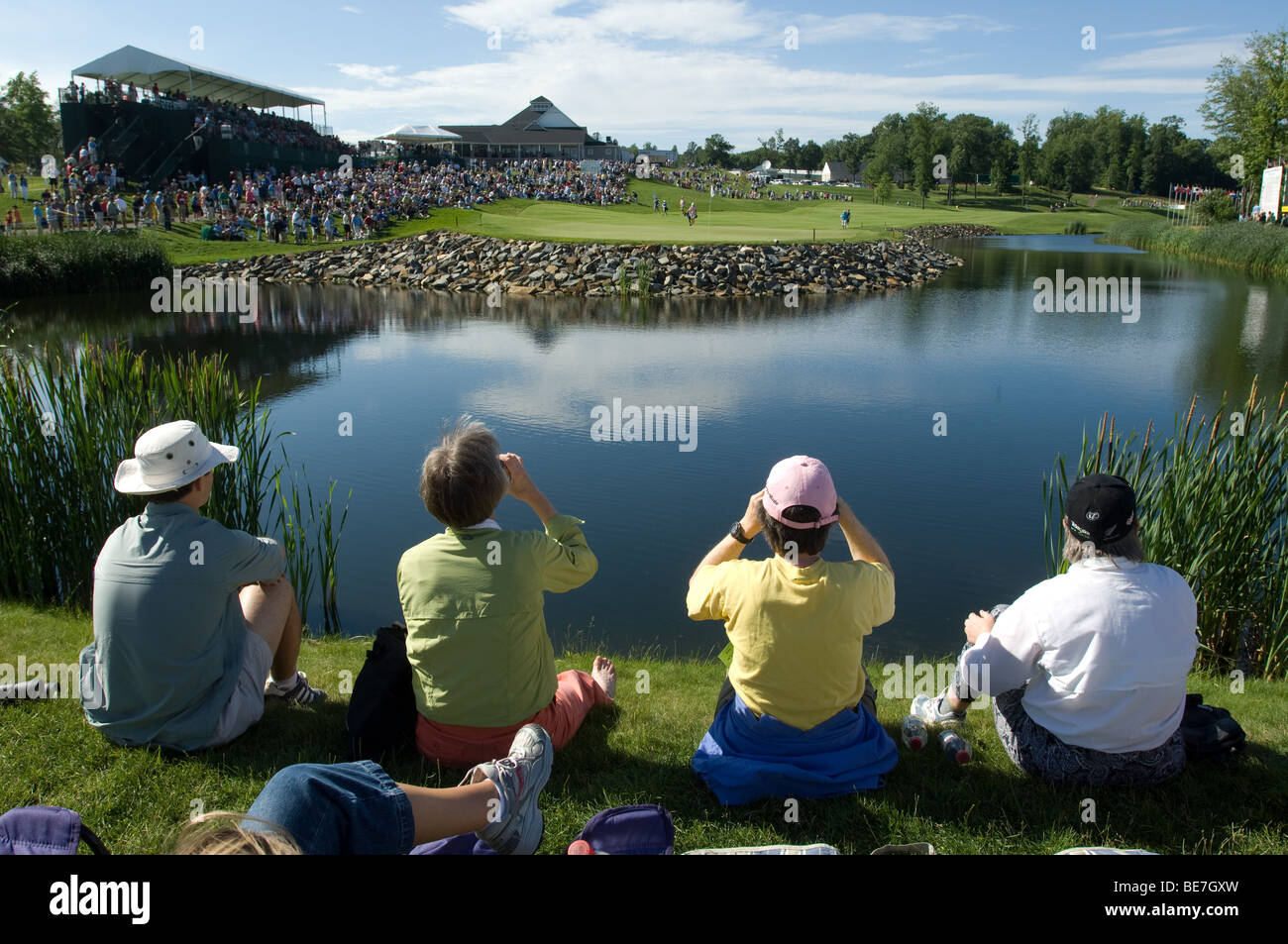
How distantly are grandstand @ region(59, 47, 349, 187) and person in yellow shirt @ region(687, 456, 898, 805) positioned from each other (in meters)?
41.8

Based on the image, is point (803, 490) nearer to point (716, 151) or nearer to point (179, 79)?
point (179, 79)

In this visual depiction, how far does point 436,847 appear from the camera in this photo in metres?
2.57

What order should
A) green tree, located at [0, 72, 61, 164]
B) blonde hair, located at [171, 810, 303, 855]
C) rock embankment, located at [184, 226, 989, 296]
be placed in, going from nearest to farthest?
blonde hair, located at [171, 810, 303, 855] < rock embankment, located at [184, 226, 989, 296] < green tree, located at [0, 72, 61, 164]

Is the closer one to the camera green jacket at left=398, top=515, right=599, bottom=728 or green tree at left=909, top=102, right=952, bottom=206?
green jacket at left=398, top=515, right=599, bottom=728

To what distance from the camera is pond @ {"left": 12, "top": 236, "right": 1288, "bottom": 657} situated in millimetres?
8133

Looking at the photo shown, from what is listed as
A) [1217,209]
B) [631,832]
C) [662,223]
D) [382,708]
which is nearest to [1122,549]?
[631,832]

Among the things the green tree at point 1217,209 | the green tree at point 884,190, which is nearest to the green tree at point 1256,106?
the green tree at point 1217,209

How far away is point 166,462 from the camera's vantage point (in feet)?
12.2

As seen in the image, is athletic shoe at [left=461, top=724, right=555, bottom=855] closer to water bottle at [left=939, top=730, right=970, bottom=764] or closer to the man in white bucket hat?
the man in white bucket hat

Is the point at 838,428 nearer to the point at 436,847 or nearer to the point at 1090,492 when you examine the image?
the point at 1090,492

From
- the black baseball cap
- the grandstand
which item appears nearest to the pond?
the black baseball cap

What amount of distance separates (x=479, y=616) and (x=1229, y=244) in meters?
43.3

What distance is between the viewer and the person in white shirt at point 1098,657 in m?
3.19
